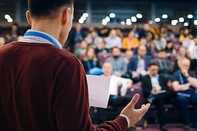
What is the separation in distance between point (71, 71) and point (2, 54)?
0.26 meters

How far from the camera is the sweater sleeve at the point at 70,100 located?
1080 millimetres

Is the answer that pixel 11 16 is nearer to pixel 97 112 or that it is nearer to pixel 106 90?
pixel 97 112

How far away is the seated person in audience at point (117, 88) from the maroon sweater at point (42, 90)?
176 inches

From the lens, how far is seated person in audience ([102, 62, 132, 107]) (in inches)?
223

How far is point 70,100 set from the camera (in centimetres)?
108

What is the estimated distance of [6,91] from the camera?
1.18 m

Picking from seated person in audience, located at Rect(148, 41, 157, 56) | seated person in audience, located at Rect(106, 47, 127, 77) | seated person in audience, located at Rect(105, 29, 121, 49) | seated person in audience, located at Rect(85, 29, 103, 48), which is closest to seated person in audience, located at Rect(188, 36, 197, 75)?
seated person in audience, located at Rect(148, 41, 157, 56)

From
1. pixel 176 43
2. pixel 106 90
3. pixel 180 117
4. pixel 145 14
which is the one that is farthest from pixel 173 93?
pixel 145 14

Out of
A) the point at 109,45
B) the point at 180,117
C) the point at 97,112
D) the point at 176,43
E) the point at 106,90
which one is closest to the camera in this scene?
the point at 106,90

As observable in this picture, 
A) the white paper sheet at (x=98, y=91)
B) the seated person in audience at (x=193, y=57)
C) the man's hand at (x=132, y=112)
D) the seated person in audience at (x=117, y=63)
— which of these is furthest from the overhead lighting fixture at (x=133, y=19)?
the man's hand at (x=132, y=112)

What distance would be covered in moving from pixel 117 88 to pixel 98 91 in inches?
171

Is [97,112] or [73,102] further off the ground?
[73,102]

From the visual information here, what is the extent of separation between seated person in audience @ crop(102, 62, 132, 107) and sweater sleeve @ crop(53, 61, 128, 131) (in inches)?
178

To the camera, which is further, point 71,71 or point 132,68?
point 132,68
